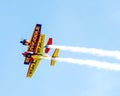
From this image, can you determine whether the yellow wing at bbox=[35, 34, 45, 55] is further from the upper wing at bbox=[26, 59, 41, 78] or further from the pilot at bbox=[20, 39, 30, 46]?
the upper wing at bbox=[26, 59, 41, 78]


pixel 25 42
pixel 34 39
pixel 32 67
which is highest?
pixel 34 39

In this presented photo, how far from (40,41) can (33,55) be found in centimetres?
445

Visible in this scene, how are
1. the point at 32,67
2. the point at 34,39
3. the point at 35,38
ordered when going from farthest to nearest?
the point at 32,67 < the point at 34,39 < the point at 35,38

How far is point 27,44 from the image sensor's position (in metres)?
190

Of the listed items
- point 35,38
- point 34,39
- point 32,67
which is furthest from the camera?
point 32,67

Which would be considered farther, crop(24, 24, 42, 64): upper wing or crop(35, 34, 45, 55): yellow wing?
crop(35, 34, 45, 55): yellow wing

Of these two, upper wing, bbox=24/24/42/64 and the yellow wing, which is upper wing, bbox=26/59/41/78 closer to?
upper wing, bbox=24/24/42/64

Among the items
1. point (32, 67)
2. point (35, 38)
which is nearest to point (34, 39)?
point (35, 38)

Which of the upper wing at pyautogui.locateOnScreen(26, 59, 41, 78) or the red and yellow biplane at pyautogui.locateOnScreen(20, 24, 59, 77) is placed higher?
the red and yellow biplane at pyautogui.locateOnScreen(20, 24, 59, 77)

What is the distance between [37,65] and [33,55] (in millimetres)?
4968

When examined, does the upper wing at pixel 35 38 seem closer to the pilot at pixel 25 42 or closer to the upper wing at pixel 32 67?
the pilot at pixel 25 42

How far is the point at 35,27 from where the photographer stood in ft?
622

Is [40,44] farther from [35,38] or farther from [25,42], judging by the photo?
[25,42]

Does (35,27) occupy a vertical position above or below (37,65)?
above
